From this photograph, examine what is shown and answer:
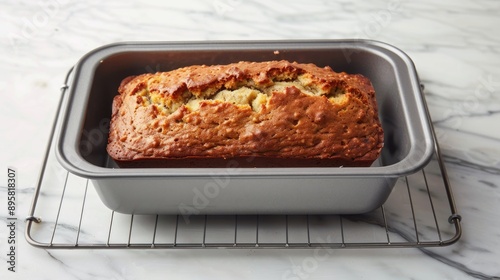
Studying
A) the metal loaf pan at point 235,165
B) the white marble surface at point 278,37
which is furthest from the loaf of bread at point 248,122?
the white marble surface at point 278,37

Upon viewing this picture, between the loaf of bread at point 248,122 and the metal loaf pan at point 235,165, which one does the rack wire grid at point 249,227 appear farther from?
the loaf of bread at point 248,122

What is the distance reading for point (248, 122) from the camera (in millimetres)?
1481

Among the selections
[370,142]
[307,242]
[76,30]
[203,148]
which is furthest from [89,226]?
[76,30]

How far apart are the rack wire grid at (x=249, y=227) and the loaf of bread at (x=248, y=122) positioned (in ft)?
0.57

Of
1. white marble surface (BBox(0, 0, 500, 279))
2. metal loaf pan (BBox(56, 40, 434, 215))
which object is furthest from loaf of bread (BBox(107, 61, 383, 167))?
white marble surface (BBox(0, 0, 500, 279))

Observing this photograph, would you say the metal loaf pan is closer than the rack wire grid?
Yes

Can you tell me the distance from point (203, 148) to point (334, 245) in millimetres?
431

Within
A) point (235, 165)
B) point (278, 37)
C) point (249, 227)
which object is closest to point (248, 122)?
point (235, 165)

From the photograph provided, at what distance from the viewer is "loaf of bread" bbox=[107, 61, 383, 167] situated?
1.46 meters

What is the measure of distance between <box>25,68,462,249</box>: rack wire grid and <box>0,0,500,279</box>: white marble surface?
0.11ft

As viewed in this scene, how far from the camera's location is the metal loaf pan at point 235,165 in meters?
1.33

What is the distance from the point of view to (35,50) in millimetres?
2143

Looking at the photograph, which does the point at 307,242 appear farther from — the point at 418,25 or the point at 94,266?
the point at 418,25

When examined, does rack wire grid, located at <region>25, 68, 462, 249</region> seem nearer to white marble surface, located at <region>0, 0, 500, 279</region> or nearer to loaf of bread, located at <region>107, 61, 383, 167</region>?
white marble surface, located at <region>0, 0, 500, 279</region>
